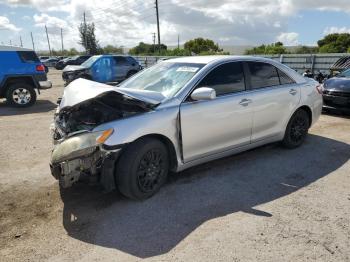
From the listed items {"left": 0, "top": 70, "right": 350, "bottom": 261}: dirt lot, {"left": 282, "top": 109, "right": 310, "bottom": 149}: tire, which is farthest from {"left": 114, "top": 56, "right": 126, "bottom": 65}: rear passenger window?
{"left": 282, "top": 109, "right": 310, "bottom": 149}: tire

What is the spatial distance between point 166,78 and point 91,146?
1616 millimetres

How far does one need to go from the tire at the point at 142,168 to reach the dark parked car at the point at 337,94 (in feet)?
19.8

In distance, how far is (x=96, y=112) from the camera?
14.6 feet

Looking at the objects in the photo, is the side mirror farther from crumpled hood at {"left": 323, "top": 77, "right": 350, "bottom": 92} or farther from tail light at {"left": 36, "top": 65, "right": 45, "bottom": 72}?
tail light at {"left": 36, "top": 65, "right": 45, "bottom": 72}

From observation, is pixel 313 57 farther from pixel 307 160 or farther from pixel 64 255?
pixel 64 255

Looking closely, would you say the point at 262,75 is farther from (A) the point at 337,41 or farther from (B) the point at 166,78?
(A) the point at 337,41

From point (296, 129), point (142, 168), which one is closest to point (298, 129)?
point (296, 129)

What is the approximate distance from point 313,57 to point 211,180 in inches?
560

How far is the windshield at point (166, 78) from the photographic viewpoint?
4.71 m

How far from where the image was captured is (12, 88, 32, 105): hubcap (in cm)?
1172

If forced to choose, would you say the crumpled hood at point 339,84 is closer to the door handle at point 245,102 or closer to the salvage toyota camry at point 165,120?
the salvage toyota camry at point 165,120

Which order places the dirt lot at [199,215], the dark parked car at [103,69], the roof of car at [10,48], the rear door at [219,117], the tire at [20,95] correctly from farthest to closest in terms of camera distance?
1. the dark parked car at [103,69]
2. the tire at [20,95]
3. the roof of car at [10,48]
4. the rear door at [219,117]
5. the dirt lot at [199,215]

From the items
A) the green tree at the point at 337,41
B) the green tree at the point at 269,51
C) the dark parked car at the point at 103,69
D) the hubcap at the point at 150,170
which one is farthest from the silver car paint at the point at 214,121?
the green tree at the point at 337,41

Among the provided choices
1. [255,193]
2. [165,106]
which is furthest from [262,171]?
[165,106]
